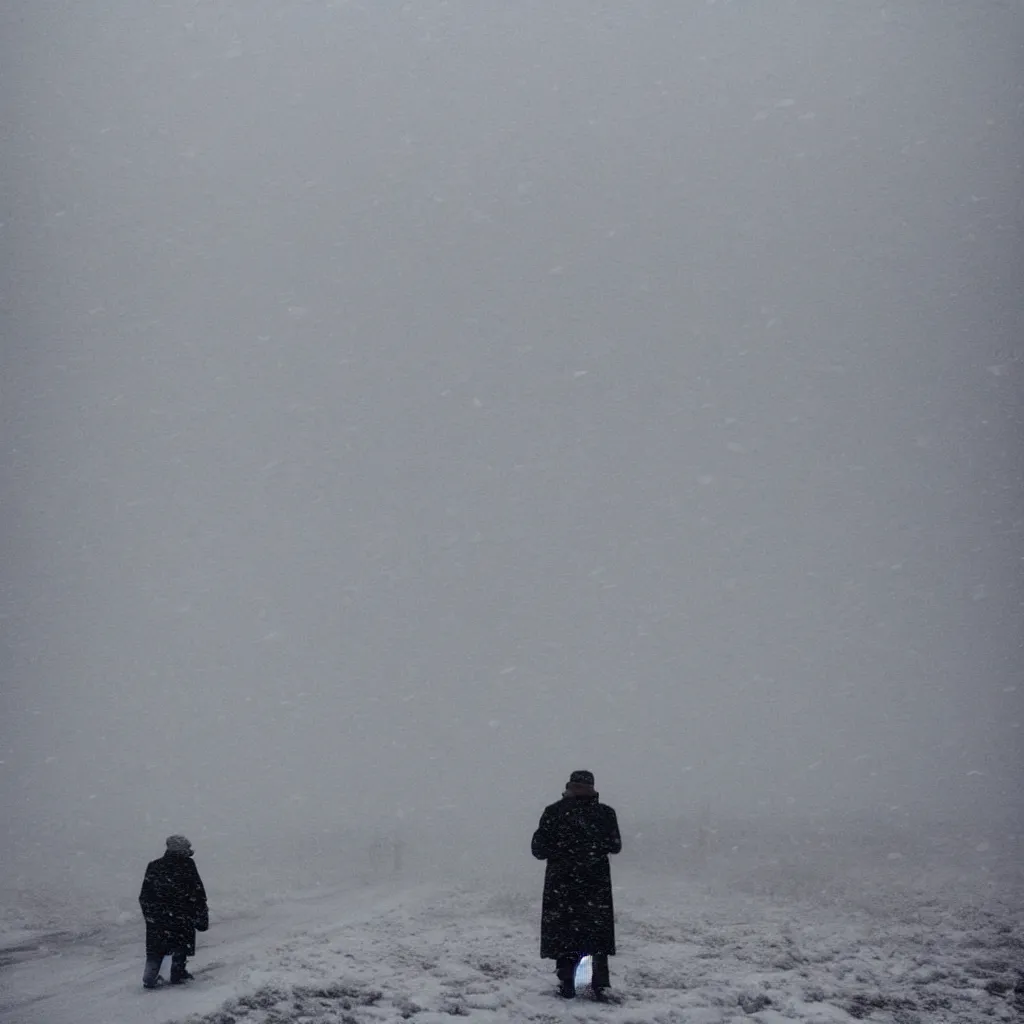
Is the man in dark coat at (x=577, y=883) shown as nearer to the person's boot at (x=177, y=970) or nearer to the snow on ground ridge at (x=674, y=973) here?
the snow on ground ridge at (x=674, y=973)

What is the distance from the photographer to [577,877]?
7.64 meters

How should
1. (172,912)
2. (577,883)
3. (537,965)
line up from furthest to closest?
(537,965) → (172,912) → (577,883)

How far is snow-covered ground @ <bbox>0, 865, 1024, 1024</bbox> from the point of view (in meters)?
7.50

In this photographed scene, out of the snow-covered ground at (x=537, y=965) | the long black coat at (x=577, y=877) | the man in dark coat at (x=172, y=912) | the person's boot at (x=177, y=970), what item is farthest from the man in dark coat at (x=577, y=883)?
the person's boot at (x=177, y=970)

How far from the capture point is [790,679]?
130 metres

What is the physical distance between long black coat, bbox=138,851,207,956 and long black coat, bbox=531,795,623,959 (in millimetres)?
4087

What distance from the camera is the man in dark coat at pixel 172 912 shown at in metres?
9.25

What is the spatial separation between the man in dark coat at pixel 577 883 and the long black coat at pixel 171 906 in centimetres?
410

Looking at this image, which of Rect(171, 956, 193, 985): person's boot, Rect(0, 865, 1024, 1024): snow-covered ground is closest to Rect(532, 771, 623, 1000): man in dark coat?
Rect(0, 865, 1024, 1024): snow-covered ground

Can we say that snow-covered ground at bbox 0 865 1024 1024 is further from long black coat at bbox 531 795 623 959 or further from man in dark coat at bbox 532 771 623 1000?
long black coat at bbox 531 795 623 959

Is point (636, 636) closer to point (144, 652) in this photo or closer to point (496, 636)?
point (496, 636)

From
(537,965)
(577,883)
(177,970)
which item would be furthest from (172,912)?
(577,883)

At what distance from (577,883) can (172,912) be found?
15.7 ft

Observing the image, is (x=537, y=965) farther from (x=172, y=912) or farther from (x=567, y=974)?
(x=172, y=912)
